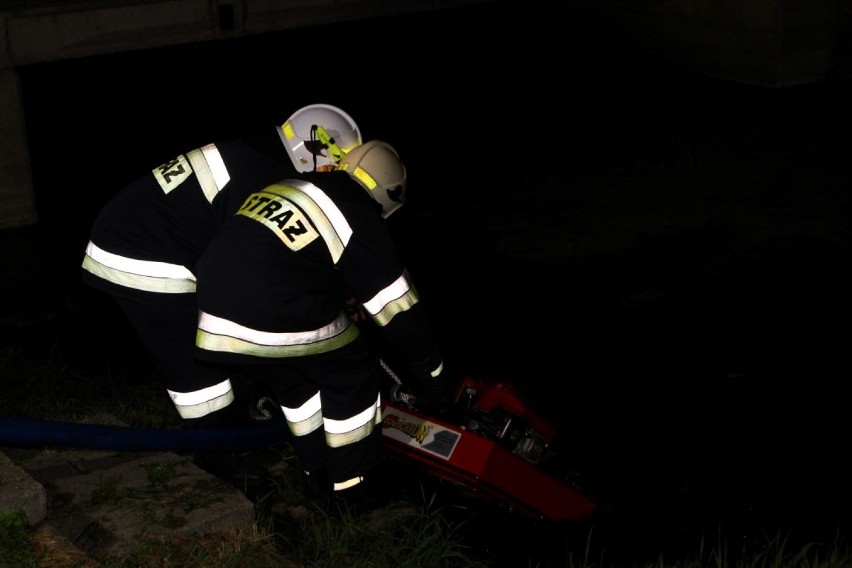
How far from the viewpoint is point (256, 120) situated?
11.1m

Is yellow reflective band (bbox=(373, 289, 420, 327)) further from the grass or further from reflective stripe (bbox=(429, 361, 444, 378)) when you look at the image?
the grass

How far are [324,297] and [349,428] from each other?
523 mm

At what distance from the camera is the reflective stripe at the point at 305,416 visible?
4.67 metres

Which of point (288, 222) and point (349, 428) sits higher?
point (288, 222)

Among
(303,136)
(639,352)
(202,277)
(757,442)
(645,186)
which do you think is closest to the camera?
(202,277)

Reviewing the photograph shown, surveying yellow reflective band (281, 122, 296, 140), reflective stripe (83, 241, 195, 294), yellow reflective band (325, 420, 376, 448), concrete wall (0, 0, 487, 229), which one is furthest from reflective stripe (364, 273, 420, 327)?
concrete wall (0, 0, 487, 229)

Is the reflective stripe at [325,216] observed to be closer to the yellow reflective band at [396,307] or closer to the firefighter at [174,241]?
the yellow reflective band at [396,307]

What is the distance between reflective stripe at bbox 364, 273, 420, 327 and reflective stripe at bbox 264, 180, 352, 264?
0.67 ft

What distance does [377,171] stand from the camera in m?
4.47

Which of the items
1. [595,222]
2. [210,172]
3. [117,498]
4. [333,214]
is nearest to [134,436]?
[117,498]

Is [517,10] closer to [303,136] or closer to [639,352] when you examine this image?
[639,352]

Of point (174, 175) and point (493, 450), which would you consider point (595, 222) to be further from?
point (174, 175)

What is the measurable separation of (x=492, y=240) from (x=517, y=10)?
8.43 meters

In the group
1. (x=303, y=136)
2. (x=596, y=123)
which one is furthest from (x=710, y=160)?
(x=303, y=136)
